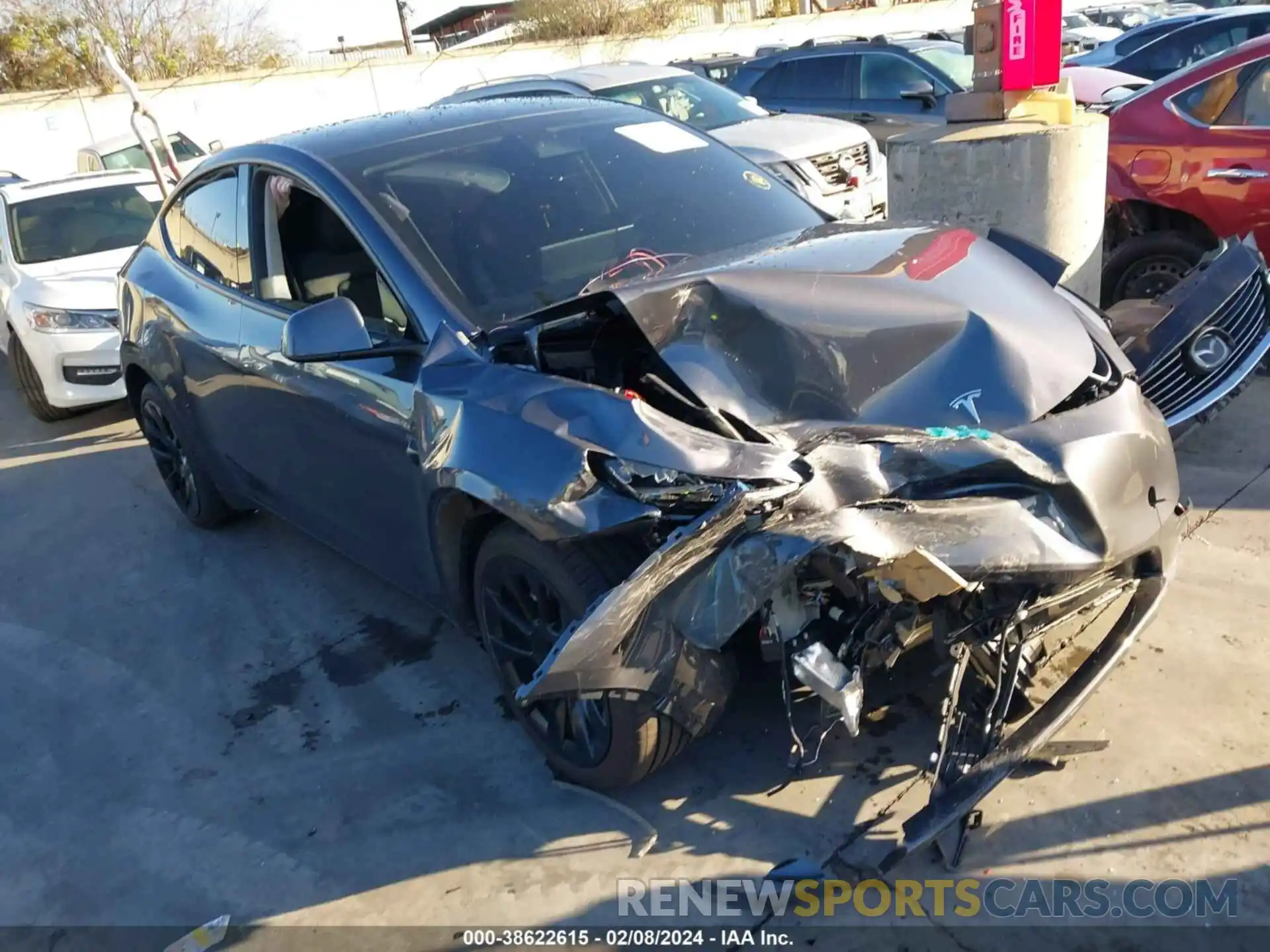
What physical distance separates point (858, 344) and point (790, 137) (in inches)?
249

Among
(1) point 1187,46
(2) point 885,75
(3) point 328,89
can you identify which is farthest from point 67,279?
(3) point 328,89

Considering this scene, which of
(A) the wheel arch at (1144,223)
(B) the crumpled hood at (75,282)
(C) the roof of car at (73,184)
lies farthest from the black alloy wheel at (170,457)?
(A) the wheel arch at (1144,223)

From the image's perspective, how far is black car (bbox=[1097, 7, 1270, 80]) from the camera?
12500 millimetres

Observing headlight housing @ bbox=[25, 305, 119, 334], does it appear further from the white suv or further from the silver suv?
the silver suv

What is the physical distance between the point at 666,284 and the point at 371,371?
1.08m

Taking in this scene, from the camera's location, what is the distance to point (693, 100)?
10.1 m

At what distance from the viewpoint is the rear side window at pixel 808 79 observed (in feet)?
38.4

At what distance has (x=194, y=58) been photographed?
30219 mm

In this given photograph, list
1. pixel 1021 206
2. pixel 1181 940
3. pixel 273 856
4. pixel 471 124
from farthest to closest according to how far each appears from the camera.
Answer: pixel 1021 206
pixel 471 124
pixel 273 856
pixel 1181 940

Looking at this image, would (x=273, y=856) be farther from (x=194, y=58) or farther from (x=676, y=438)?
(x=194, y=58)

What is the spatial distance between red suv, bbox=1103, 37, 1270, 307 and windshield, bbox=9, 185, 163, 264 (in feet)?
22.8

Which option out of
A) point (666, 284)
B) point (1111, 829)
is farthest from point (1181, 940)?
point (666, 284)

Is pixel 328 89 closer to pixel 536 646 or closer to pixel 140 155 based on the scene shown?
pixel 140 155

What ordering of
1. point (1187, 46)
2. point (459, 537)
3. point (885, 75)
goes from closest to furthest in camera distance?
point (459, 537), point (885, 75), point (1187, 46)
